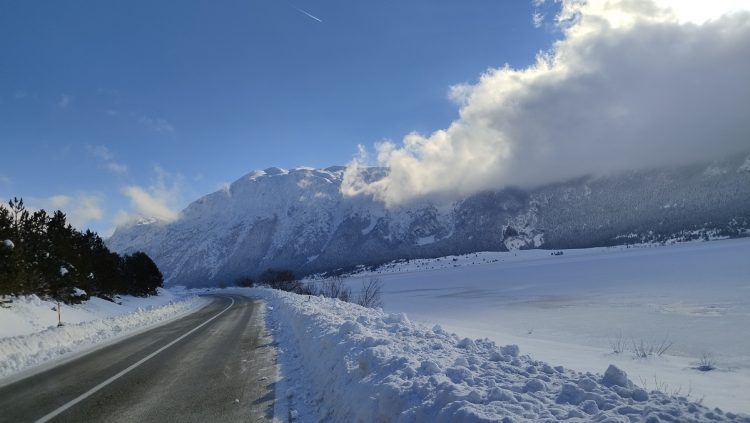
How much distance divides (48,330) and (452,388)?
1853 centimetres

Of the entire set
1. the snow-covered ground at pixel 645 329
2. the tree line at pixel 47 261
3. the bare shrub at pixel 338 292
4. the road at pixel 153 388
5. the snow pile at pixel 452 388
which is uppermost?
the tree line at pixel 47 261

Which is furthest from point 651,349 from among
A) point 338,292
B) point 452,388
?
point 338,292

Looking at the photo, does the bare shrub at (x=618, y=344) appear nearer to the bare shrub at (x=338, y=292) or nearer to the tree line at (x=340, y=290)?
the tree line at (x=340, y=290)

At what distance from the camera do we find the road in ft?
23.6

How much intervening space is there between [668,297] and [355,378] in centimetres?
2884

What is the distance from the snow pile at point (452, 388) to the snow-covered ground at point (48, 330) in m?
7.79

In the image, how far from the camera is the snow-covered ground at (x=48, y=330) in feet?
44.7

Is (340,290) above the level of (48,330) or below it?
below

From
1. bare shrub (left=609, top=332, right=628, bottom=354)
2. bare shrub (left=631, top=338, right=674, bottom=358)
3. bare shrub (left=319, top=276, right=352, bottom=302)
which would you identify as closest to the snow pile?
bare shrub (left=631, top=338, right=674, bottom=358)

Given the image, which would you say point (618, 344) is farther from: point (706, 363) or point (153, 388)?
point (153, 388)

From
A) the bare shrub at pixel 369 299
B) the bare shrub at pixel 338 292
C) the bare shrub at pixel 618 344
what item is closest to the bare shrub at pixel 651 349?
the bare shrub at pixel 618 344

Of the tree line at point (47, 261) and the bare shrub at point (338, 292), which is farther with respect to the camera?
the bare shrub at point (338, 292)

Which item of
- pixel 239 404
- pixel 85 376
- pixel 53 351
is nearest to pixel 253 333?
pixel 53 351

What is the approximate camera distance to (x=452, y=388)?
5500 millimetres
